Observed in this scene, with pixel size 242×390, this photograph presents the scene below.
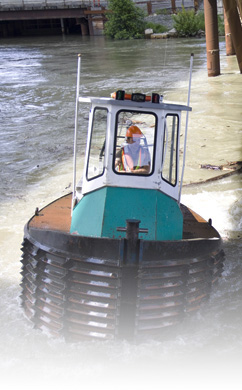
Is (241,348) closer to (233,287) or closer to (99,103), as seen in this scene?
(233,287)

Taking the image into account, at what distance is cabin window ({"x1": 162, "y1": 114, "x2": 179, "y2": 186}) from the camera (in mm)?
6074

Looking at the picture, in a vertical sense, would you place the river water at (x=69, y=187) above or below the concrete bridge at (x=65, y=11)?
below

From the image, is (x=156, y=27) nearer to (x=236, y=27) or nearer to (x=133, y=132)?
(x=236, y=27)

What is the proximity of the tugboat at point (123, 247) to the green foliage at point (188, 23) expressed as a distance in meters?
34.0

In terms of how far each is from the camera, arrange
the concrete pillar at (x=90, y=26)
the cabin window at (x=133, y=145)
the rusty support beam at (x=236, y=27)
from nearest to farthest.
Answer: the cabin window at (x=133, y=145) → the rusty support beam at (x=236, y=27) → the concrete pillar at (x=90, y=26)

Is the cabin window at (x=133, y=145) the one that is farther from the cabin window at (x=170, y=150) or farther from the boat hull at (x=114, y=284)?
the boat hull at (x=114, y=284)

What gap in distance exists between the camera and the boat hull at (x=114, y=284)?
545cm

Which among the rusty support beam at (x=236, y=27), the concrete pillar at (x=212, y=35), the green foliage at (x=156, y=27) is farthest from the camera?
the green foliage at (x=156, y=27)

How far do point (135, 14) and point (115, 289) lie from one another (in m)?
39.2

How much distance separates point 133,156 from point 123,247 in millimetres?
1096

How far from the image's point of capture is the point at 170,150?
→ 20.4 ft

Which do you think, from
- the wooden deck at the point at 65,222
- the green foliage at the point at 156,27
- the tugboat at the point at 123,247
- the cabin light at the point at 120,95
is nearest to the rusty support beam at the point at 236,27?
the wooden deck at the point at 65,222

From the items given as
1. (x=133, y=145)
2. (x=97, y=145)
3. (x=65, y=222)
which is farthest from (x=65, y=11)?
(x=133, y=145)

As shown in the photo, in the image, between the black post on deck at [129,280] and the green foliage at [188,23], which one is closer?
the black post on deck at [129,280]
